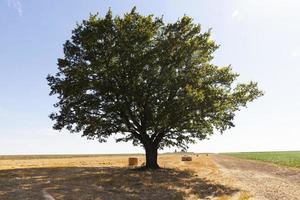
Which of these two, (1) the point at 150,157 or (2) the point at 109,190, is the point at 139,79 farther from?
(2) the point at 109,190

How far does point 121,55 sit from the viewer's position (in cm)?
4141

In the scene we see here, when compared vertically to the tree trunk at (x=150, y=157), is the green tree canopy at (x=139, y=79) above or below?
above

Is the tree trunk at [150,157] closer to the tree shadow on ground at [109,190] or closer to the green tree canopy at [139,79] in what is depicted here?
the green tree canopy at [139,79]

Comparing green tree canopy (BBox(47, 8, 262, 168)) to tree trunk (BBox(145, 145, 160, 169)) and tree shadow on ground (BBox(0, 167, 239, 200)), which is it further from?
tree shadow on ground (BBox(0, 167, 239, 200))

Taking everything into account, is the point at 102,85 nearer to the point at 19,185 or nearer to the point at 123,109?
the point at 123,109

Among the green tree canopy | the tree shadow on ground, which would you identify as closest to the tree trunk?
the green tree canopy

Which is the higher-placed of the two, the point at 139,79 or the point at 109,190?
the point at 139,79

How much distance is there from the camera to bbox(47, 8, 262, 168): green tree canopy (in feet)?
135

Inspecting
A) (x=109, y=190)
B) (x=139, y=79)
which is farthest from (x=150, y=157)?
(x=109, y=190)

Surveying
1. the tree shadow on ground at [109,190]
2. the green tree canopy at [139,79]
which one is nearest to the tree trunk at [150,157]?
the green tree canopy at [139,79]

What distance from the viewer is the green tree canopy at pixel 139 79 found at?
41.2 m

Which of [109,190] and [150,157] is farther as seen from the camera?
[150,157]

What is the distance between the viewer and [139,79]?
4259cm

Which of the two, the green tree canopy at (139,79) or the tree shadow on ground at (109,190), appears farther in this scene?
the green tree canopy at (139,79)
